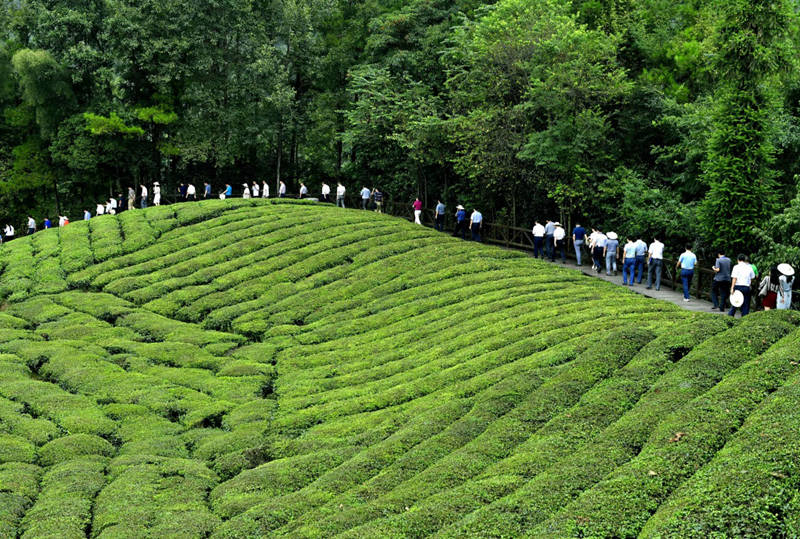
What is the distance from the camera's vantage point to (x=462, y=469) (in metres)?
16.4

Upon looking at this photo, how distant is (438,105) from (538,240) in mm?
14042

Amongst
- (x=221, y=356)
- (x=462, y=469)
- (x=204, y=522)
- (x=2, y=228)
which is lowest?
(x=2, y=228)

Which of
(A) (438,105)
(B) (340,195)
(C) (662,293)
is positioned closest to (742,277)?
(C) (662,293)

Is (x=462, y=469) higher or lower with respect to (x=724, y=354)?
lower

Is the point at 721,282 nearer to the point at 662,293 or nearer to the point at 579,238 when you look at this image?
the point at 662,293

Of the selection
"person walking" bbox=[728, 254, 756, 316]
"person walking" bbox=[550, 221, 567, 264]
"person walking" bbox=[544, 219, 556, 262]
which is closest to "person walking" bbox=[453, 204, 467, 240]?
"person walking" bbox=[544, 219, 556, 262]

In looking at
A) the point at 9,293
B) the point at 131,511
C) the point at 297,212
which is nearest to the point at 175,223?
the point at 297,212

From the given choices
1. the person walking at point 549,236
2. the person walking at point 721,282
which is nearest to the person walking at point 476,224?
the person walking at point 549,236

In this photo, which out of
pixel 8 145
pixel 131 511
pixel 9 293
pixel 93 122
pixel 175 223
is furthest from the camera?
pixel 8 145

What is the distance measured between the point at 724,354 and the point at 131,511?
1415 cm

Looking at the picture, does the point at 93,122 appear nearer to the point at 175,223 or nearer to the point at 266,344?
the point at 175,223

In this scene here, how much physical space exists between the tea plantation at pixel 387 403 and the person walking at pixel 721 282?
280 cm

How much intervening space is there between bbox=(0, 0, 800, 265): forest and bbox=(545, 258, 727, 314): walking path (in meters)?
2.78

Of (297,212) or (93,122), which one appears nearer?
(297,212)
